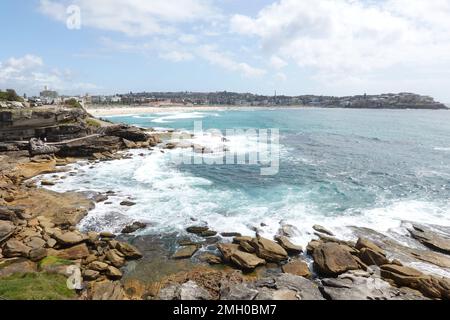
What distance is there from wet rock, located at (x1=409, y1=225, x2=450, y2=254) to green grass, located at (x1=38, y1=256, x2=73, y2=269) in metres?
17.6

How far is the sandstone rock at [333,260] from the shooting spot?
1324 centimetres

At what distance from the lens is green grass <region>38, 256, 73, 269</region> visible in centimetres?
1339

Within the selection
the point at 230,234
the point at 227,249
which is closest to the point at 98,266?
the point at 227,249

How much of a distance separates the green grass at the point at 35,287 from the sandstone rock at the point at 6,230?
3.79 metres

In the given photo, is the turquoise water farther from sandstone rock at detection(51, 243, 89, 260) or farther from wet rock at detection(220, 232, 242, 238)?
sandstone rock at detection(51, 243, 89, 260)

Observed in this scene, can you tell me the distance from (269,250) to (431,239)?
362 inches

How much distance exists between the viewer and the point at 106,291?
1166 centimetres

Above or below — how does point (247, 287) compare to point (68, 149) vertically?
below

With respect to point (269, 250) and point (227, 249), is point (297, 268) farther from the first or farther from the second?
point (227, 249)

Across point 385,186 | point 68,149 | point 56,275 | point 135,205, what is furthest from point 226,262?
point 68,149

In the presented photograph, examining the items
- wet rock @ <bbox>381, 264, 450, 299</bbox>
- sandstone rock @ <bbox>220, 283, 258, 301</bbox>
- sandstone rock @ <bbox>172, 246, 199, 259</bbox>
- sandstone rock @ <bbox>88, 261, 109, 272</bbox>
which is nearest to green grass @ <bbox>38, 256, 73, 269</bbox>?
sandstone rock @ <bbox>88, 261, 109, 272</bbox>
